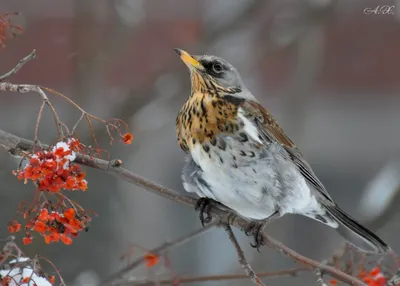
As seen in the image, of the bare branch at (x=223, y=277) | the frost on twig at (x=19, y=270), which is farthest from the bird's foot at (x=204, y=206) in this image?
the frost on twig at (x=19, y=270)

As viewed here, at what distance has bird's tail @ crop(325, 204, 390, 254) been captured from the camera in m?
2.49

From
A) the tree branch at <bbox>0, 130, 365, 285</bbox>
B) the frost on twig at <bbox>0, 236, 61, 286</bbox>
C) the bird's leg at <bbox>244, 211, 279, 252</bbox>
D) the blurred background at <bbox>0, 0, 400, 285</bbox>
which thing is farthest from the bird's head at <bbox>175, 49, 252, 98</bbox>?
the frost on twig at <bbox>0, 236, 61, 286</bbox>

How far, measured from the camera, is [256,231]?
2379mm

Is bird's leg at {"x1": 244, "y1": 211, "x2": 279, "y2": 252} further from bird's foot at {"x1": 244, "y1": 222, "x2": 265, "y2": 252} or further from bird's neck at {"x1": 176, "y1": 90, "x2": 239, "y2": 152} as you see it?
bird's neck at {"x1": 176, "y1": 90, "x2": 239, "y2": 152}

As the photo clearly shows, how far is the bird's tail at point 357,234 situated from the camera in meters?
2.49

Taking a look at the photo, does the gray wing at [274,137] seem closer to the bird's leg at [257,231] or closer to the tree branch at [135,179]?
the bird's leg at [257,231]

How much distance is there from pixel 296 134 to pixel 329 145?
7.15 feet

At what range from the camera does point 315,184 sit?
2723 mm

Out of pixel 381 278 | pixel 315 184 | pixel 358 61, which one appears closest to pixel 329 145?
pixel 358 61

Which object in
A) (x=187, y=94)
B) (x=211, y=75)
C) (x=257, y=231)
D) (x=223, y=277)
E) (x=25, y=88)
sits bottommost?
(x=223, y=277)

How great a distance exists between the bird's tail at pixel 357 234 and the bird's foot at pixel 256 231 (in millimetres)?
338

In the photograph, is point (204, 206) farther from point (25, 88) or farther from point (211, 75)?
point (25, 88)

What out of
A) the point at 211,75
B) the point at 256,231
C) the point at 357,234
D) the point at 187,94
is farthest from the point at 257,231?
the point at 187,94

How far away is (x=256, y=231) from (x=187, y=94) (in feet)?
7.20
